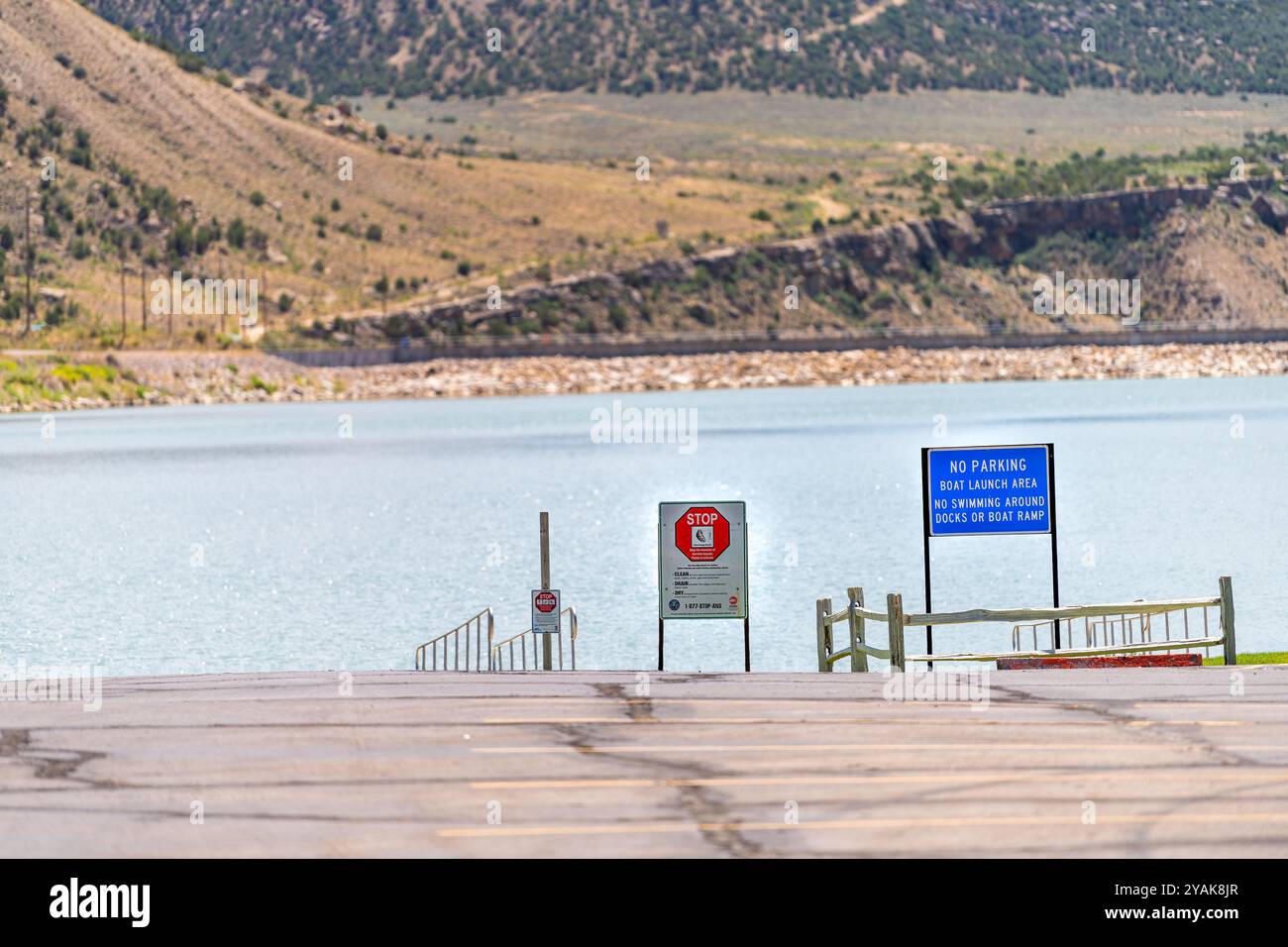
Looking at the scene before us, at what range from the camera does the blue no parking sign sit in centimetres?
2372

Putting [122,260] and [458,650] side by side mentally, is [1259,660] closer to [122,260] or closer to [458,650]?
[458,650]

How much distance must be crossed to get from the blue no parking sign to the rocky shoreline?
10701cm

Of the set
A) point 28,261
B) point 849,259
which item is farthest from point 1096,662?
point 849,259

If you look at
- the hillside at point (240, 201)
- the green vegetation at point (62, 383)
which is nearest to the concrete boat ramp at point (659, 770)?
the green vegetation at point (62, 383)

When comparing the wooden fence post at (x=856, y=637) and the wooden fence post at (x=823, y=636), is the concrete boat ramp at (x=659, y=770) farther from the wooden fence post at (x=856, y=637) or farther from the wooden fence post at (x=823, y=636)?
the wooden fence post at (x=823, y=636)

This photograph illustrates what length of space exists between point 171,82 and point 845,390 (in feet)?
227

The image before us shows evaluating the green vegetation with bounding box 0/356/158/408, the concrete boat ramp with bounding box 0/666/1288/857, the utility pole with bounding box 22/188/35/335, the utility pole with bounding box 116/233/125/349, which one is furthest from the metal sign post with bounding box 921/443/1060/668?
the utility pole with bounding box 116/233/125/349

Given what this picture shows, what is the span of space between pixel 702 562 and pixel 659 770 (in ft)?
26.3

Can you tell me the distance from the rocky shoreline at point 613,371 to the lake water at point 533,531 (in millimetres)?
14945

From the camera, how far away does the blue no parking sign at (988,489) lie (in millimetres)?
23719

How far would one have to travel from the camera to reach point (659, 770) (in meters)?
15.3

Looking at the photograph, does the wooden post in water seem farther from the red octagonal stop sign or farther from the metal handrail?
the red octagonal stop sign
